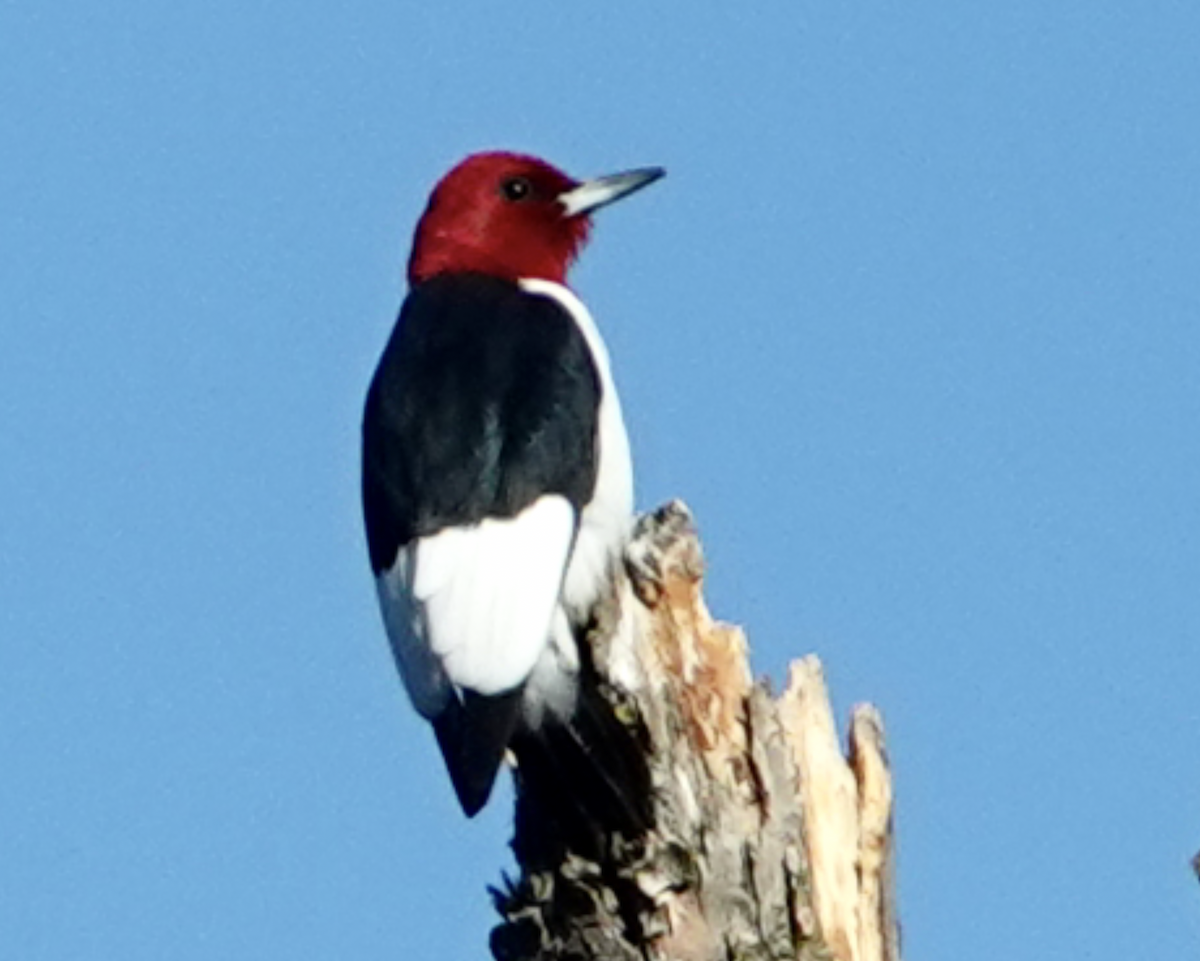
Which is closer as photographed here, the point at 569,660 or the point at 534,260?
the point at 569,660

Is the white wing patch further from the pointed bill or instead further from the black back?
the pointed bill

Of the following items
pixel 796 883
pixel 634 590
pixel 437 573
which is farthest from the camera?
pixel 437 573

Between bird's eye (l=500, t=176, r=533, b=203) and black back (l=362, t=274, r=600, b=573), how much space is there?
0.96 meters

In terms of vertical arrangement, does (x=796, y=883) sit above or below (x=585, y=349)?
below

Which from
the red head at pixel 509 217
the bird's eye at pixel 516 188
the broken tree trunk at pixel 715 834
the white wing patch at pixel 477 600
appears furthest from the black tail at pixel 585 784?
the bird's eye at pixel 516 188

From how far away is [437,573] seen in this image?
577 centimetres

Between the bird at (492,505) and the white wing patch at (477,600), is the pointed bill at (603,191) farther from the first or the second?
the white wing patch at (477,600)

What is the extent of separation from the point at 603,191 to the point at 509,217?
0.27 meters

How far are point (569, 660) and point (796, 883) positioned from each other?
96 cm

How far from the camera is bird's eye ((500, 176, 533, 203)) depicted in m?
7.41

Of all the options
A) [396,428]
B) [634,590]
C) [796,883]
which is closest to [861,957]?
[796,883]

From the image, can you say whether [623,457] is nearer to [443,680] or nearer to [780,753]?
[443,680]

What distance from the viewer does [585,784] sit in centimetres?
504

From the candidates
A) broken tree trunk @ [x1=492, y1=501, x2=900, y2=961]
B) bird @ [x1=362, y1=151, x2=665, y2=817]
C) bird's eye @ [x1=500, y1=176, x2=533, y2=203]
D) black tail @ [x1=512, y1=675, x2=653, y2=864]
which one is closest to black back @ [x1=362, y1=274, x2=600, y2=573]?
bird @ [x1=362, y1=151, x2=665, y2=817]
